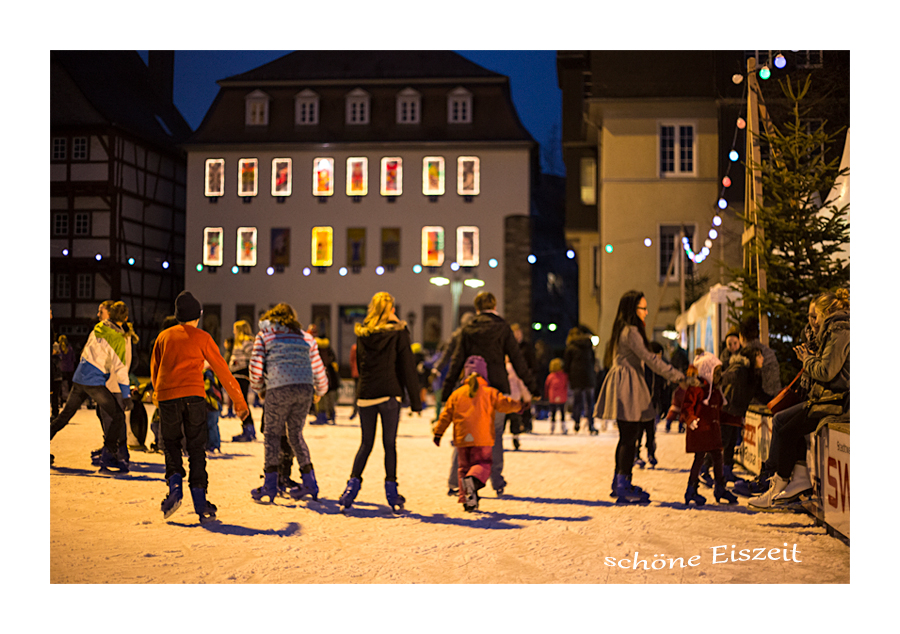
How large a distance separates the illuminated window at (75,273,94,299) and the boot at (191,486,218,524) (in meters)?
1.93

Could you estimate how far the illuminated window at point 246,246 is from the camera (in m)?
8.86

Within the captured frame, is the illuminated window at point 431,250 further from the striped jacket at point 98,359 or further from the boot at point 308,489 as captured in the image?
the striped jacket at point 98,359

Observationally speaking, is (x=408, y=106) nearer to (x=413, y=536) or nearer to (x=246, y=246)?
(x=246, y=246)

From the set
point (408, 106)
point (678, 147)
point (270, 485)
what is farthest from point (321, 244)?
point (678, 147)

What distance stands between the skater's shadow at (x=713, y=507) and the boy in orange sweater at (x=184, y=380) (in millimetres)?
3519

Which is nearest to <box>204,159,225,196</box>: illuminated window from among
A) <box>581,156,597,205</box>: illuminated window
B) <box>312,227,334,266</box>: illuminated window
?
<box>312,227,334,266</box>: illuminated window

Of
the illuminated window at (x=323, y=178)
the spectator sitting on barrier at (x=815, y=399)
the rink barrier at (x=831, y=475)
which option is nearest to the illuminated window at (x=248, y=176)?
the illuminated window at (x=323, y=178)

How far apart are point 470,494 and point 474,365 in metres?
1.14

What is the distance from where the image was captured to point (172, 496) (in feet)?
22.1

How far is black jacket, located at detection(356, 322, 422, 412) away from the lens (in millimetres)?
7242

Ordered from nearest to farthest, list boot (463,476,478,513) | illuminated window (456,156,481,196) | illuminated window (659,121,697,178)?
boot (463,476,478,513) → illuminated window (456,156,481,196) → illuminated window (659,121,697,178)

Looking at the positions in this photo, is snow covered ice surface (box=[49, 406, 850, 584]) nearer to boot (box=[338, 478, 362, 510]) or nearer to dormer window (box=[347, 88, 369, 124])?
boot (box=[338, 478, 362, 510])

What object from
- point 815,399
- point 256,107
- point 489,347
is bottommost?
point 815,399
